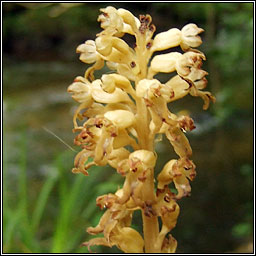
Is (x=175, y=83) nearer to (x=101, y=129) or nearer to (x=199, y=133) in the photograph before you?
(x=101, y=129)

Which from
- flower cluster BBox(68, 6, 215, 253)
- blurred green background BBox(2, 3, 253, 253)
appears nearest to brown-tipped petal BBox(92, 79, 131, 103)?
flower cluster BBox(68, 6, 215, 253)

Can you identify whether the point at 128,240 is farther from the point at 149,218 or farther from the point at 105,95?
the point at 105,95

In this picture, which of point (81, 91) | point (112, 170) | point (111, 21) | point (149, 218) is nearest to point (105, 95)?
point (81, 91)

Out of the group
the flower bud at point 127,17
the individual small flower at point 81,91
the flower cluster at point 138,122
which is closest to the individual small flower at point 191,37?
the flower cluster at point 138,122

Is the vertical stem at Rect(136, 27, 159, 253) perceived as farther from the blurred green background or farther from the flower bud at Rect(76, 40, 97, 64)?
the blurred green background

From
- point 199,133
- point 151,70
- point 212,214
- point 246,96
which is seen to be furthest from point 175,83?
point 246,96

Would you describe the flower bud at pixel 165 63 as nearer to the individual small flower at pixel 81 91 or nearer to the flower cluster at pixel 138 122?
the flower cluster at pixel 138 122
